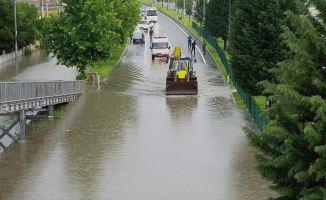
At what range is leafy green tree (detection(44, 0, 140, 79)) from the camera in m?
53.8

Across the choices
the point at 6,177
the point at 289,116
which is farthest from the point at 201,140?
the point at 289,116

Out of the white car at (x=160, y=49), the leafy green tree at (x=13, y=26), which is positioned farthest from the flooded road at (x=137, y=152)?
the leafy green tree at (x=13, y=26)

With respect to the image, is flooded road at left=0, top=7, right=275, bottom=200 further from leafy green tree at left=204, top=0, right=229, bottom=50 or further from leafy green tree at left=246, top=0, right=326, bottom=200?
leafy green tree at left=204, top=0, right=229, bottom=50

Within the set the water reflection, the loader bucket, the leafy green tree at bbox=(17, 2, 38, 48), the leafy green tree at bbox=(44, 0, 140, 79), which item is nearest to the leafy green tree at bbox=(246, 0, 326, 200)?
the water reflection

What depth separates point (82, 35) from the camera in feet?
178

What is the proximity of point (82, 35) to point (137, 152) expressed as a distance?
22.4 meters

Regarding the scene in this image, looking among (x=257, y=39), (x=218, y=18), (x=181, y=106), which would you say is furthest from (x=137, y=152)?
(x=218, y=18)

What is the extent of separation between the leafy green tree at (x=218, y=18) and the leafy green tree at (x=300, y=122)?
184 ft

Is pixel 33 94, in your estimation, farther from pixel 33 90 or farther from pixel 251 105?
pixel 251 105

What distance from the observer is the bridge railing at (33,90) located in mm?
33438

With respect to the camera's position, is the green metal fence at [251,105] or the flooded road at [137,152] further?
the green metal fence at [251,105]

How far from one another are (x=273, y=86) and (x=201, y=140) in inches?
705

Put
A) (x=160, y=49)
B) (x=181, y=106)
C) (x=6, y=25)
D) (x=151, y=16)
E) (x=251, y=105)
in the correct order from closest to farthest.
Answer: (x=251, y=105) → (x=181, y=106) → (x=160, y=49) → (x=6, y=25) → (x=151, y=16)

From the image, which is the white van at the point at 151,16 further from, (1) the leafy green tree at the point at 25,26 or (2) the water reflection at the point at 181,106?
(2) the water reflection at the point at 181,106
